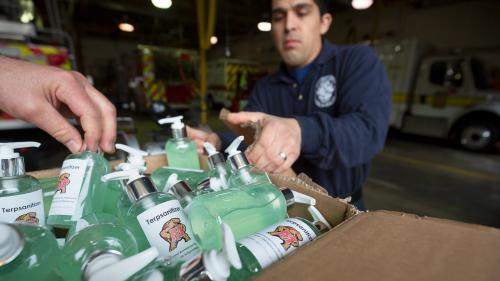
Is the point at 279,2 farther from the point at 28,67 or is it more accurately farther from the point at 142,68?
the point at 142,68

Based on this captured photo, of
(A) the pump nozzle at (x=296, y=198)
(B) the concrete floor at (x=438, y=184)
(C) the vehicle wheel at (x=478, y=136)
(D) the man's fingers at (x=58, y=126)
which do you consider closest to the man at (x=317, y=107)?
(A) the pump nozzle at (x=296, y=198)

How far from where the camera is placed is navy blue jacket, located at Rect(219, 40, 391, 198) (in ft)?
2.50

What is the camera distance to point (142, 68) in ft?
22.4

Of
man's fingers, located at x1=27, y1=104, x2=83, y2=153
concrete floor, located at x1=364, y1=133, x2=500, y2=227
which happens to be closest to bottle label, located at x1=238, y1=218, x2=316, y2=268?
man's fingers, located at x1=27, y1=104, x2=83, y2=153

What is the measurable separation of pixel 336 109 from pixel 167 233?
939 millimetres

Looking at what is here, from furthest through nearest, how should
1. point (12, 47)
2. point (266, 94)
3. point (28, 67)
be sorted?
point (12, 47)
point (266, 94)
point (28, 67)

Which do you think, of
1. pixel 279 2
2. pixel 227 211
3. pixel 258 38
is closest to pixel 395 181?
pixel 279 2

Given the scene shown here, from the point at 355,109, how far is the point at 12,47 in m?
2.14

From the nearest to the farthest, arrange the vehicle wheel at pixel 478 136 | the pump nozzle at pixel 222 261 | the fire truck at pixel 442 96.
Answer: the pump nozzle at pixel 222 261 < the vehicle wheel at pixel 478 136 < the fire truck at pixel 442 96

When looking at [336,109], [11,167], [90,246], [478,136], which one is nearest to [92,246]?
[90,246]

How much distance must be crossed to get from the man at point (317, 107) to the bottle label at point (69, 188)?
13.2 inches

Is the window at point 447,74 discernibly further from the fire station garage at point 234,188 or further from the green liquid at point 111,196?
the green liquid at point 111,196

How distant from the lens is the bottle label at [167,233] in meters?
0.36

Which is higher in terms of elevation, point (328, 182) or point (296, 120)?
point (296, 120)
